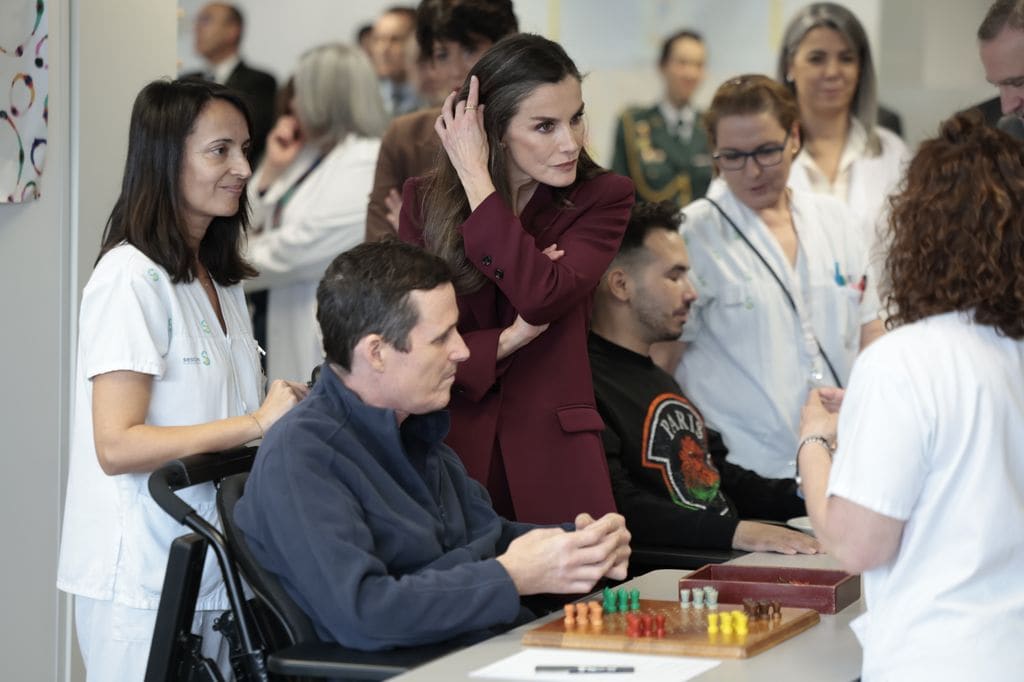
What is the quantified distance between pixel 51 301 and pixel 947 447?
235 cm

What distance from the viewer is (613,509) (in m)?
2.75

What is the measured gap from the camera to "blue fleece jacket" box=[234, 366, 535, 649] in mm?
2016

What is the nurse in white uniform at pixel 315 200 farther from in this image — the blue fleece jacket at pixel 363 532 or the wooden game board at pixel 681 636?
the wooden game board at pixel 681 636

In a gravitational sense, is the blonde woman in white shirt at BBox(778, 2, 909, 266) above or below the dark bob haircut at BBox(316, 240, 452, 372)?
above

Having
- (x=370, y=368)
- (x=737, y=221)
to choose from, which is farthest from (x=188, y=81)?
(x=737, y=221)

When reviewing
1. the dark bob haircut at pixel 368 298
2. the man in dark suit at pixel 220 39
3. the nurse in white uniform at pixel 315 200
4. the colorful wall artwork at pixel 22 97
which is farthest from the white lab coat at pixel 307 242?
the dark bob haircut at pixel 368 298

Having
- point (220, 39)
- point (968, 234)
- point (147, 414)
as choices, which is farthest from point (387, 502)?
point (220, 39)

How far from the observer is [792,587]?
2.27 m

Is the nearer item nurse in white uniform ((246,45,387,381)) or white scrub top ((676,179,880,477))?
white scrub top ((676,179,880,477))

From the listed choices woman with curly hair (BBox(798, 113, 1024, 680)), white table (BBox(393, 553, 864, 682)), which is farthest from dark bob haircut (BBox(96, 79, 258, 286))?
woman with curly hair (BBox(798, 113, 1024, 680))

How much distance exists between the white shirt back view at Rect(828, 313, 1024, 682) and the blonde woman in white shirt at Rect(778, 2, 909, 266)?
2.82 m

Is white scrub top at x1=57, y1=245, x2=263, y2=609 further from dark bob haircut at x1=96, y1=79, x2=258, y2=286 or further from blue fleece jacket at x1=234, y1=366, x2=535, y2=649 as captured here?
blue fleece jacket at x1=234, y1=366, x2=535, y2=649

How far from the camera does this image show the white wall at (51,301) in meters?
3.34

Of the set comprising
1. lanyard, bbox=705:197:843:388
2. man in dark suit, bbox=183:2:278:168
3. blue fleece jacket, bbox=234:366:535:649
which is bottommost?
blue fleece jacket, bbox=234:366:535:649
